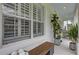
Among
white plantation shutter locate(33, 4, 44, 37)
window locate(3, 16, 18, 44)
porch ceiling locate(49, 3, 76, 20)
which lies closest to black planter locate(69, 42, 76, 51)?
porch ceiling locate(49, 3, 76, 20)

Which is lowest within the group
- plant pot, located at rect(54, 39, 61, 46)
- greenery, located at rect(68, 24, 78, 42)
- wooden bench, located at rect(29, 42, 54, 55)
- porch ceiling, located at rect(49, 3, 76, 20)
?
wooden bench, located at rect(29, 42, 54, 55)

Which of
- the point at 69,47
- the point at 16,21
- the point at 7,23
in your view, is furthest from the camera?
the point at 69,47

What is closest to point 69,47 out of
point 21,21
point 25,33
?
point 25,33

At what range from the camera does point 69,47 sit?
199 cm

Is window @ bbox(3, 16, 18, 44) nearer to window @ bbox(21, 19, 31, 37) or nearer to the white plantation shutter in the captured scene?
window @ bbox(21, 19, 31, 37)

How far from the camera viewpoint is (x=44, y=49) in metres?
1.96

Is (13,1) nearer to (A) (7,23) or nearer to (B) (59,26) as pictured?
(A) (7,23)

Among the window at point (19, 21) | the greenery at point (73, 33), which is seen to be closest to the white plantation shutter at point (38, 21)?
the window at point (19, 21)

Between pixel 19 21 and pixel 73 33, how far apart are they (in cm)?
87

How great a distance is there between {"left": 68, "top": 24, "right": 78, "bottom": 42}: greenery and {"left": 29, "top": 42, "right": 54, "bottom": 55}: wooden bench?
13.2 inches

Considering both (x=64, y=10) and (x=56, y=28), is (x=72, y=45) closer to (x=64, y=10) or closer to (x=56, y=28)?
(x=56, y=28)

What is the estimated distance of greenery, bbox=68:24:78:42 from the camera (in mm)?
1916
